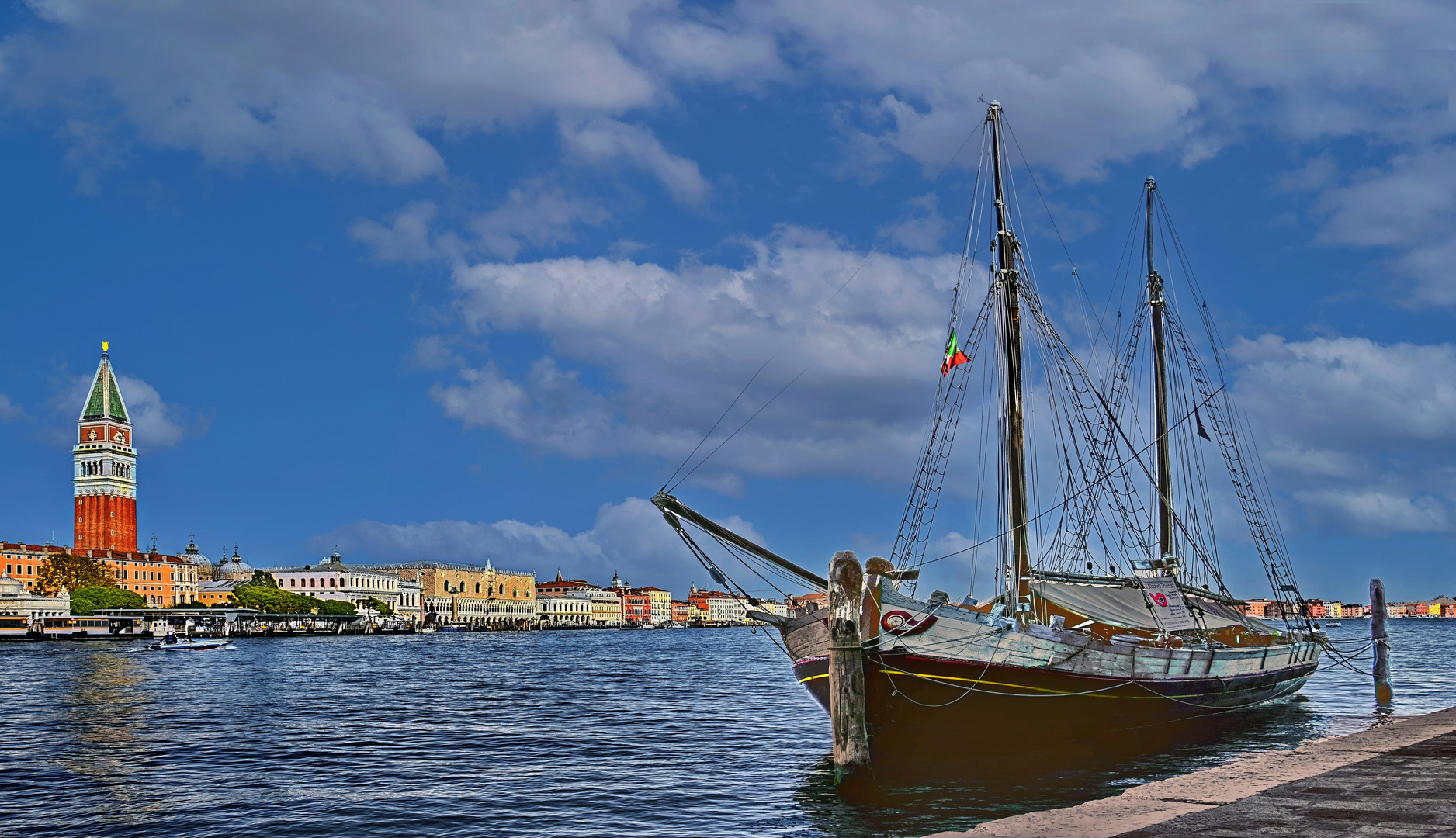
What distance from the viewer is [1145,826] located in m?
10.9

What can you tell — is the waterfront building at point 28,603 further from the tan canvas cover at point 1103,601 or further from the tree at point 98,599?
the tan canvas cover at point 1103,601

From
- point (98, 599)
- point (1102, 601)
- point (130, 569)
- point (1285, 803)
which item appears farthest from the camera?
point (130, 569)

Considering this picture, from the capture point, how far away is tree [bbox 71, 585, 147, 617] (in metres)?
150

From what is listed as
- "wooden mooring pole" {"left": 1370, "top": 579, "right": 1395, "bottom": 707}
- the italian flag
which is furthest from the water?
the italian flag

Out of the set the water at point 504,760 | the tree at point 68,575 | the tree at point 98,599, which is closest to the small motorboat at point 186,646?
the tree at point 98,599

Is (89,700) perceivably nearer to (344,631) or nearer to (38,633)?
(38,633)

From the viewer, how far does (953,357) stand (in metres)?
29.2

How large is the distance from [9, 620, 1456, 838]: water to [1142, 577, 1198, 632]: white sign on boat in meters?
2.81

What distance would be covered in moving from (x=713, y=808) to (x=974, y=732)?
6131mm

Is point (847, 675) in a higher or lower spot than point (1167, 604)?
lower

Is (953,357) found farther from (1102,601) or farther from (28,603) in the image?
(28,603)

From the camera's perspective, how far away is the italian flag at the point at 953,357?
95.5 ft

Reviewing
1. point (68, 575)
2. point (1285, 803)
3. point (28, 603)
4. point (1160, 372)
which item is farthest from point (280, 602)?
point (1285, 803)

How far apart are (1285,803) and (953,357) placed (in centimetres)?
1832
